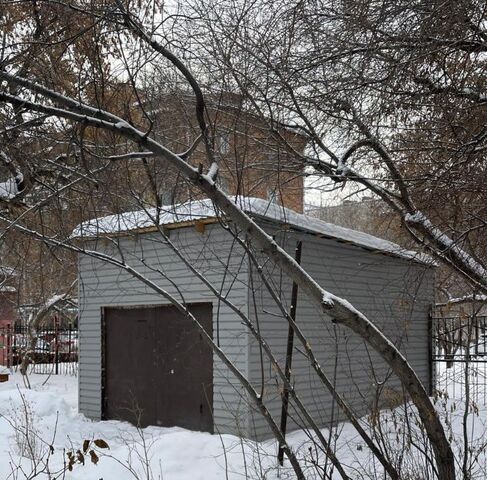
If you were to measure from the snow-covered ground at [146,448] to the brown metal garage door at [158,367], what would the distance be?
340 mm

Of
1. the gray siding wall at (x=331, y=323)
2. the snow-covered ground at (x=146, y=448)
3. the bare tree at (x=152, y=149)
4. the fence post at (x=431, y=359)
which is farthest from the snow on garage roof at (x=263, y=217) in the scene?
the fence post at (x=431, y=359)

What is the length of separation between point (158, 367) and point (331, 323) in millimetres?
2942

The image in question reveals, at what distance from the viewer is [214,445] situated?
8.31 meters

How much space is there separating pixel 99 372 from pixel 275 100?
19.9 ft

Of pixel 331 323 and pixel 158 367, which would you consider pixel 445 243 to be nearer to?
pixel 331 323

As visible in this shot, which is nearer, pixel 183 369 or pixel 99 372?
pixel 183 369

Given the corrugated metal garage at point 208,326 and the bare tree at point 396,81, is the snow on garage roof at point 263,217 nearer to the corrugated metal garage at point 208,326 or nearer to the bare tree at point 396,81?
the corrugated metal garage at point 208,326

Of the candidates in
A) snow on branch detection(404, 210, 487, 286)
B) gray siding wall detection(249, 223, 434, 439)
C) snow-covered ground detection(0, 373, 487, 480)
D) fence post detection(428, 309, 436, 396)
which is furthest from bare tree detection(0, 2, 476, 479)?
fence post detection(428, 309, 436, 396)

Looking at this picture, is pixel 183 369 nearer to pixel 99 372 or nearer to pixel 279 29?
pixel 99 372

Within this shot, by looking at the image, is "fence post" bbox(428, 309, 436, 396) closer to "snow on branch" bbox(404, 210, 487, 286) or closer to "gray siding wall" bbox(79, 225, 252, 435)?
"gray siding wall" bbox(79, 225, 252, 435)

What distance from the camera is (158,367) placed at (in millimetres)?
10352

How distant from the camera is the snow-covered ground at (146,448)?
660 centimetres

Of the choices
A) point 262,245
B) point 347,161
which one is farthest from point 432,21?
point 347,161

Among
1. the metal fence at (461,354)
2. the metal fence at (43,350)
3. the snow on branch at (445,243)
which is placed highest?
the snow on branch at (445,243)
